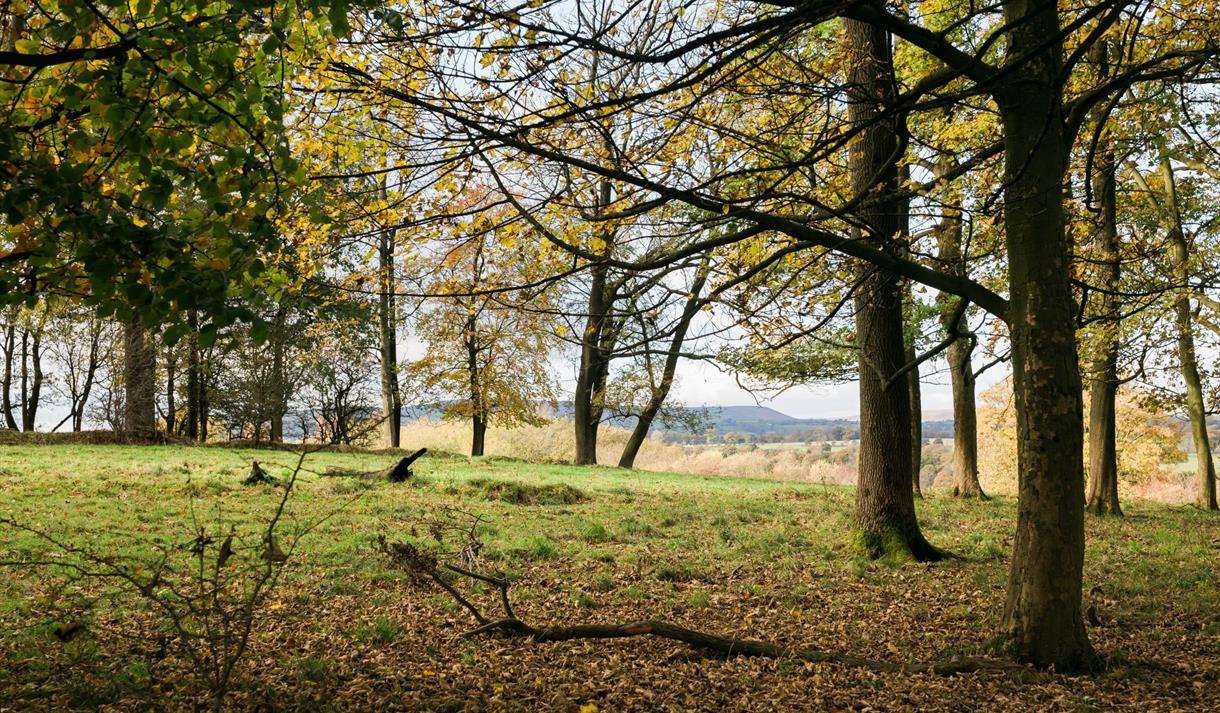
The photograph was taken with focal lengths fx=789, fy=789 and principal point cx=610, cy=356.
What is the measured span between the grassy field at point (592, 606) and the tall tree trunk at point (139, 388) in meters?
8.77

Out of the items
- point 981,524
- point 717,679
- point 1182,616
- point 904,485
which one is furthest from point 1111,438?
point 717,679

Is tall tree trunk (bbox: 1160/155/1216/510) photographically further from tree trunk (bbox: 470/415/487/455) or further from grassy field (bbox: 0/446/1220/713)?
tree trunk (bbox: 470/415/487/455)

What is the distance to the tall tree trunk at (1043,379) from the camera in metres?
5.24

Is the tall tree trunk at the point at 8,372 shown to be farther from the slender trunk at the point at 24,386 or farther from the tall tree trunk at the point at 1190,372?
the tall tree trunk at the point at 1190,372

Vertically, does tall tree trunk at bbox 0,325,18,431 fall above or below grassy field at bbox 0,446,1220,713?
above

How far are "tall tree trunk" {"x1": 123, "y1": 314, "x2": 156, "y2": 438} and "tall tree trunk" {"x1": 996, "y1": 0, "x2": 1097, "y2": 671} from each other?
72.5 ft

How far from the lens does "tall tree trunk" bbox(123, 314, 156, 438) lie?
70.6 ft

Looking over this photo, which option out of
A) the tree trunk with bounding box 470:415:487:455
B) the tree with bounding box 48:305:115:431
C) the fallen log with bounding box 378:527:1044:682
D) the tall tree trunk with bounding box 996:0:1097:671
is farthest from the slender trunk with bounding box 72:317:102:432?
the tall tree trunk with bounding box 996:0:1097:671

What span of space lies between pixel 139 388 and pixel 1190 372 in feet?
82.9

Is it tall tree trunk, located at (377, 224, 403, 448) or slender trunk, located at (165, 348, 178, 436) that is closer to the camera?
slender trunk, located at (165, 348, 178, 436)

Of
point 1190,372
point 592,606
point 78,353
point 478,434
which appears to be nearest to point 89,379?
point 78,353

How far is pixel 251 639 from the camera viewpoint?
5.78m

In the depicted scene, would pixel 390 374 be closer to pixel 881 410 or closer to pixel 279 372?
pixel 279 372

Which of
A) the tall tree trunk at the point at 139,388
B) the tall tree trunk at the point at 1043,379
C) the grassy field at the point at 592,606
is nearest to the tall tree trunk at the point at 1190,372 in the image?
the grassy field at the point at 592,606
